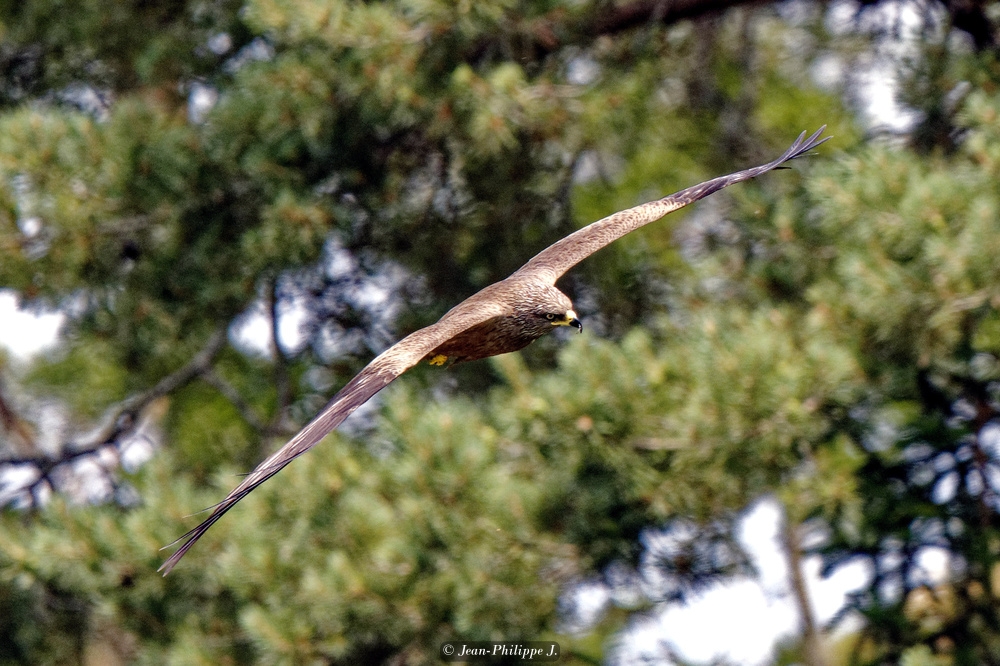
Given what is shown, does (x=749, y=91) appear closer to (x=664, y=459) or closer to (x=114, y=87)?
(x=664, y=459)

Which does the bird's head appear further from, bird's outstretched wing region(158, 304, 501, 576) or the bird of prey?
bird's outstretched wing region(158, 304, 501, 576)

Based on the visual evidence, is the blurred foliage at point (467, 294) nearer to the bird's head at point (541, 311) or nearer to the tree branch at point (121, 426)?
the tree branch at point (121, 426)

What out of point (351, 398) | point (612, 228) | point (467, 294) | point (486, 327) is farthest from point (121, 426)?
Answer: point (351, 398)

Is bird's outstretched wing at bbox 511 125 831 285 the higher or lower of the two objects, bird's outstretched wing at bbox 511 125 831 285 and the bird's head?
the lower

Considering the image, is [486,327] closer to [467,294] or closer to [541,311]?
[541,311]

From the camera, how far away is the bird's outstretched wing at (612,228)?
201 inches

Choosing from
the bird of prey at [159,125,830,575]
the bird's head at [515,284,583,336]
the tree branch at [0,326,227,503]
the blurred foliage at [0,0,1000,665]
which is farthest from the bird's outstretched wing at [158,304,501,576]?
the tree branch at [0,326,227,503]

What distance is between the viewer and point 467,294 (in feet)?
22.9

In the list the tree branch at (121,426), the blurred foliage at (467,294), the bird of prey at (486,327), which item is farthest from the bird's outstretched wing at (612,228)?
the tree branch at (121,426)

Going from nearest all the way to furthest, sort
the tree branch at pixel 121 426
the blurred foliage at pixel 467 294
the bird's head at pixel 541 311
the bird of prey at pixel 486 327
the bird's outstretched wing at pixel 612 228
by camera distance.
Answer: the bird of prey at pixel 486 327 < the bird's head at pixel 541 311 < the bird's outstretched wing at pixel 612 228 < the blurred foliage at pixel 467 294 < the tree branch at pixel 121 426

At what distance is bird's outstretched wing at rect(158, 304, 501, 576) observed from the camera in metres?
3.27

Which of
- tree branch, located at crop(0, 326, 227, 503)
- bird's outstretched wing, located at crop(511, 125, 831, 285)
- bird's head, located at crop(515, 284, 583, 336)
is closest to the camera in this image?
bird's head, located at crop(515, 284, 583, 336)

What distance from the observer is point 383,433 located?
599 cm

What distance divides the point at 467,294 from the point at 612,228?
6.02 feet
